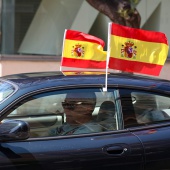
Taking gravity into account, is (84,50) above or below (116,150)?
above

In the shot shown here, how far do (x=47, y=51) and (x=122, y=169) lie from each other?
7730mm

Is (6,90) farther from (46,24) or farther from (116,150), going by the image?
(46,24)

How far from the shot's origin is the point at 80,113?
3459mm

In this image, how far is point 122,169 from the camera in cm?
324

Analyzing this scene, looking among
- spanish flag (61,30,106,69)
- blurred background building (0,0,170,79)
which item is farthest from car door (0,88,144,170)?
blurred background building (0,0,170,79)

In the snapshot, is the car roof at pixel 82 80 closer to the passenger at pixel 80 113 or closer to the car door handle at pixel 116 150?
the passenger at pixel 80 113

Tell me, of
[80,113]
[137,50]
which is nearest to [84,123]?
[80,113]

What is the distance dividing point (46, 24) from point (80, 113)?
7.55 metres

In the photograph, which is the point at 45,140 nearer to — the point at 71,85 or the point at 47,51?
the point at 71,85

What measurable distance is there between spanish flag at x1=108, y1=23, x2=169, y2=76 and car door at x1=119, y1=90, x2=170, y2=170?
78cm

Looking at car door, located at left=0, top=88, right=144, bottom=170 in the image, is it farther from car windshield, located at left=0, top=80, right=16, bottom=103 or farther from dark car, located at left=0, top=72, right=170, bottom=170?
car windshield, located at left=0, top=80, right=16, bottom=103

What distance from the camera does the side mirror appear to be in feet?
9.78

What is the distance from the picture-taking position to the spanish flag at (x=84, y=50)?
4797 millimetres

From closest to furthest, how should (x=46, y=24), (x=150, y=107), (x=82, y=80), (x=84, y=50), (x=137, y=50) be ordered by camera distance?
1. (x=82, y=80)
2. (x=150, y=107)
3. (x=137, y=50)
4. (x=84, y=50)
5. (x=46, y=24)
